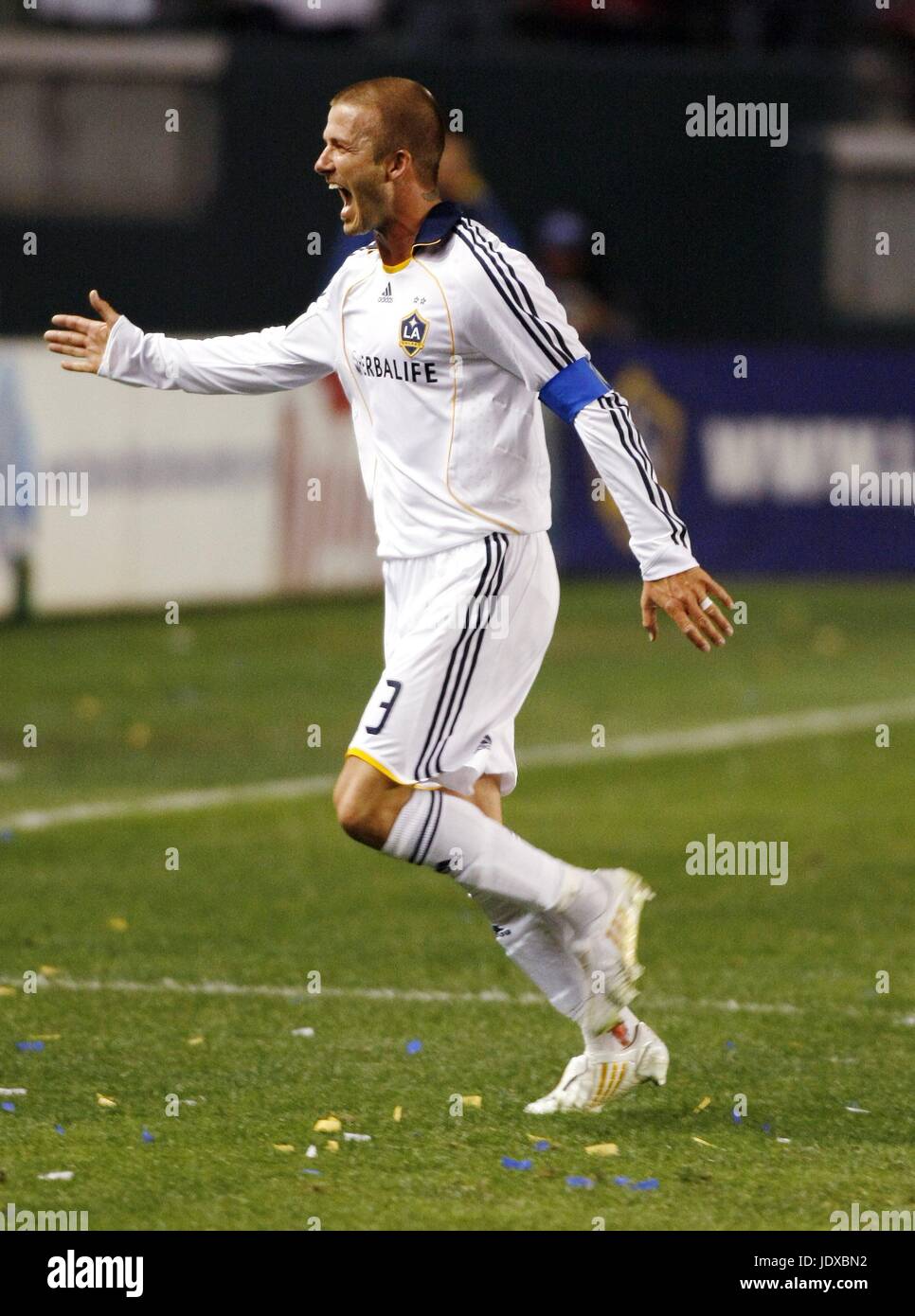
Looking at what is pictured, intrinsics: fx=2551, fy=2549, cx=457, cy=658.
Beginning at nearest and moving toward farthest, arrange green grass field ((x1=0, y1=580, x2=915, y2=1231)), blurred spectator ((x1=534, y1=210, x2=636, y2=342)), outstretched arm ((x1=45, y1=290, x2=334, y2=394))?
1. green grass field ((x1=0, y1=580, x2=915, y2=1231))
2. outstretched arm ((x1=45, y1=290, x2=334, y2=394))
3. blurred spectator ((x1=534, y1=210, x2=636, y2=342))

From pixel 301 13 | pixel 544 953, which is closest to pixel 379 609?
pixel 301 13

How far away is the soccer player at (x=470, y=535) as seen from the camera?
567cm

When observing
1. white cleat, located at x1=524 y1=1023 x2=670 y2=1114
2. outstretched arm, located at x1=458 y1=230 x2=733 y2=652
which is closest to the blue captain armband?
outstretched arm, located at x1=458 y1=230 x2=733 y2=652

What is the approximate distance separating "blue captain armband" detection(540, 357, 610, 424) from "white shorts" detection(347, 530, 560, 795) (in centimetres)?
34

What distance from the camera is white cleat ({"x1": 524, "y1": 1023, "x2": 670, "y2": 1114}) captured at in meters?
5.97

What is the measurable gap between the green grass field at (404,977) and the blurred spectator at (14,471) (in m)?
1.53

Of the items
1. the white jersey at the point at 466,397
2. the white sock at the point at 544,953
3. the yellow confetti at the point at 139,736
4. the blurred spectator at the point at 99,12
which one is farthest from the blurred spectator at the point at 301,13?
the white sock at the point at 544,953

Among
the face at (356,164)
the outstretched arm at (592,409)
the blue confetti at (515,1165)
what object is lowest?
the blue confetti at (515,1165)

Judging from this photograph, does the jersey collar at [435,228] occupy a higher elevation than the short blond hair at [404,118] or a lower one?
lower

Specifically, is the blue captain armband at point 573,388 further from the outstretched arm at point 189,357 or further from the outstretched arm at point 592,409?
the outstretched arm at point 189,357

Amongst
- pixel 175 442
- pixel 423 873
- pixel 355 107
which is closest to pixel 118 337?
pixel 355 107

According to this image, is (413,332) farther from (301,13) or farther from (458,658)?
(301,13)

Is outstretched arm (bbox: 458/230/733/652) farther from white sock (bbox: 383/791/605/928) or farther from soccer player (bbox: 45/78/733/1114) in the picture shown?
white sock (bbox: 383/791/605/928)

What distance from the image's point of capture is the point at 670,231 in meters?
22.8
